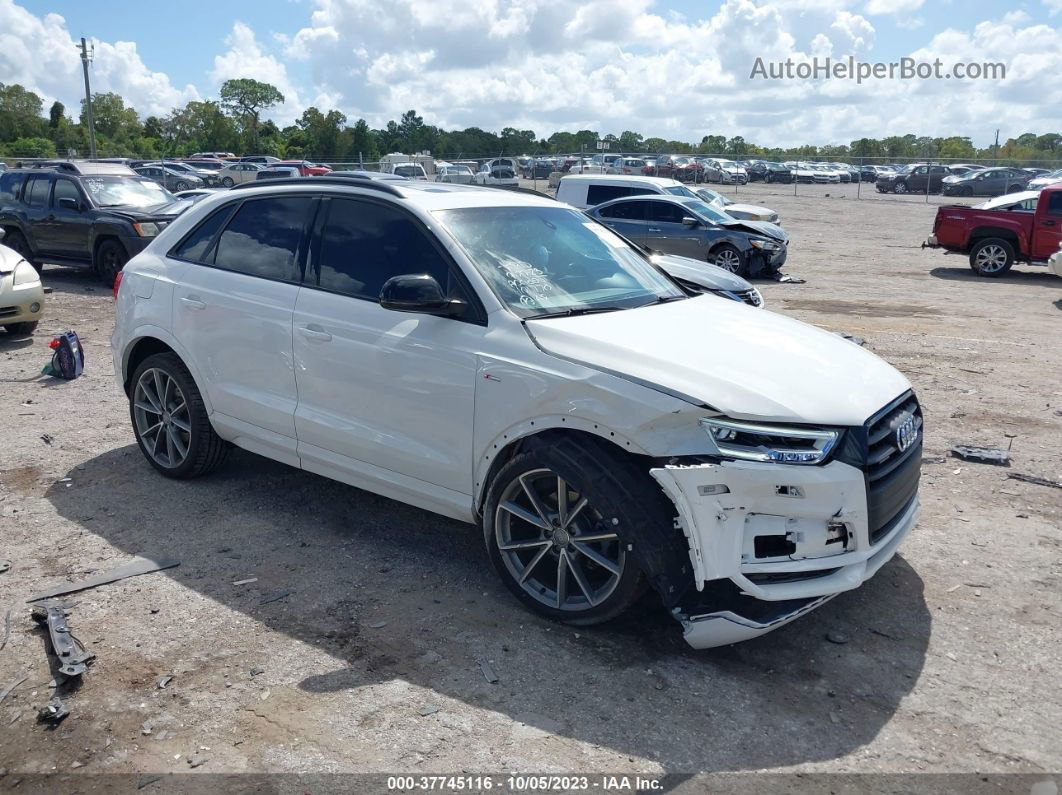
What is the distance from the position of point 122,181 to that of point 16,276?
6.16 metres

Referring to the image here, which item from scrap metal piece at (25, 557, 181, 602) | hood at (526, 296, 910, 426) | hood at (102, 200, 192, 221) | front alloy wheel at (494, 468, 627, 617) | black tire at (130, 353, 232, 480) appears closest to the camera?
hood at (526, 296, 910, 426)

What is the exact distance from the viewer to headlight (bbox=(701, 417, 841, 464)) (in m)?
3.55

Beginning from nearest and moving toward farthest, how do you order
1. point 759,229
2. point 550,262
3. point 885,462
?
point 885,462 → point 550,262 → point 759,229

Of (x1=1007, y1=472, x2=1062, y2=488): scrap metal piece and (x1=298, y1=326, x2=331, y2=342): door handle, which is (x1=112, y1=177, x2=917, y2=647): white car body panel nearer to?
(x1=298, y1=326, x2=331, y2=342): door handle

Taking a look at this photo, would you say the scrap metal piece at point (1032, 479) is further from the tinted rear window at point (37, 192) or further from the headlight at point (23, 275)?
the tinted rear window at point (37, 192)

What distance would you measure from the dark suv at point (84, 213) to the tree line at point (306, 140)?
41.9 m

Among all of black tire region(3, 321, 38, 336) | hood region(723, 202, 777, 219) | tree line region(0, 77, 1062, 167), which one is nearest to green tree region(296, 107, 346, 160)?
tree line region(0, 77, 1062, 167)

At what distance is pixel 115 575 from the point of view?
4609mm

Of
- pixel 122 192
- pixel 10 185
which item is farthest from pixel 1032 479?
pixel 10 185

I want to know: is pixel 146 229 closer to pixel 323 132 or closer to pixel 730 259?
pixel 730 259

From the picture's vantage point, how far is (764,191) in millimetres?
50969

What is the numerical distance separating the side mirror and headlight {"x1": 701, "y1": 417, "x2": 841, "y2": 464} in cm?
135

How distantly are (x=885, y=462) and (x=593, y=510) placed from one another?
1240 millimetres

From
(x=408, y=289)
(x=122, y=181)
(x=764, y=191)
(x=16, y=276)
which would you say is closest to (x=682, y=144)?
(x=764, y=191)
